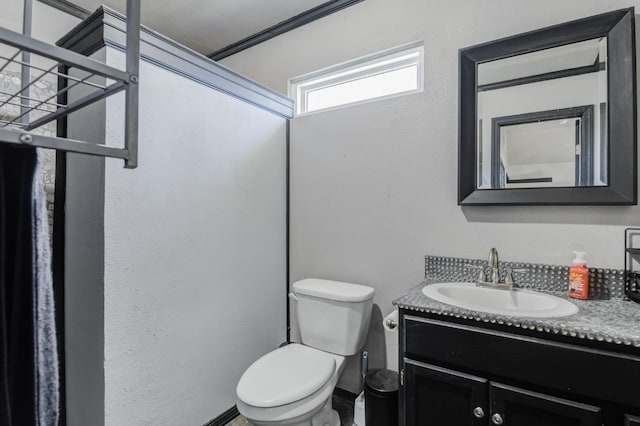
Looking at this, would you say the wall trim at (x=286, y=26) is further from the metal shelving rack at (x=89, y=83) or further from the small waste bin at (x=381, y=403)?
the small waste bin at (x=381, y=403)

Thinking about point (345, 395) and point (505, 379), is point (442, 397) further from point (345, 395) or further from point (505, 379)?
point (345, 395)

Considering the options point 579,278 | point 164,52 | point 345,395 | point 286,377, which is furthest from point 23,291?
point 345,395

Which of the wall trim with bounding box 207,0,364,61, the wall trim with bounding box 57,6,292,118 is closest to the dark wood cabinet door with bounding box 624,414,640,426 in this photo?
the wall trim with bounding box 57,6,292,118

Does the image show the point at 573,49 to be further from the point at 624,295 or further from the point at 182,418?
the point at 182,418

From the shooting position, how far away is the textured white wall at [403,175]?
1424mm

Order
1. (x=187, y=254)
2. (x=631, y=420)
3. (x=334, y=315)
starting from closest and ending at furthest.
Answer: (x=631, y=420), (x=187, y=254), (x=334, y=315)

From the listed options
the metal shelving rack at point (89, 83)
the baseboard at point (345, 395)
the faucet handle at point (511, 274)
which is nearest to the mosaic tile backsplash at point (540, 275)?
the faucet handle at point (511, 274)

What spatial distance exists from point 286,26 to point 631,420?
2.54 metres

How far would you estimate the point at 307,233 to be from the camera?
83.5 inches

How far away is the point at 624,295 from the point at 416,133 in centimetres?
113

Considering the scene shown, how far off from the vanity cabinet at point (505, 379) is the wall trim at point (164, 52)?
59.0 inches

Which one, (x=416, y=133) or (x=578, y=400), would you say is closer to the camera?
(x=578, y=400)

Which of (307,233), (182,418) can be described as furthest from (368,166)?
(182,418)

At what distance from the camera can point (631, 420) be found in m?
0.90
